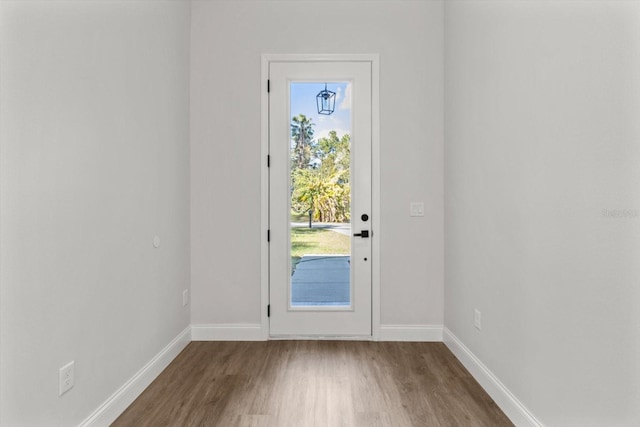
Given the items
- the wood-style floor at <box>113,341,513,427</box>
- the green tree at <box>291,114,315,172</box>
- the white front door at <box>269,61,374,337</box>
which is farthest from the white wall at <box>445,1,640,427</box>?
the green tree at <box>291,114,315,172</box>

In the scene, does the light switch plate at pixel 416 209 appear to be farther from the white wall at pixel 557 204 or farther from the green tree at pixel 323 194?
the white wall at pixel 557 204

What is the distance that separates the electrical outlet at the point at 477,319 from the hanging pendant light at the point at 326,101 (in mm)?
1907

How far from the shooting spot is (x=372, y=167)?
3.33 m

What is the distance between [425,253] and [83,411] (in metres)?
2.54

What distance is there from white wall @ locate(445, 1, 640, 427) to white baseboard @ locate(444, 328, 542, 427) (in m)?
0.05

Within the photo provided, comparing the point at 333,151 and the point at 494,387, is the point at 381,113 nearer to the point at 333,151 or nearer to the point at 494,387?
the point at 333,151

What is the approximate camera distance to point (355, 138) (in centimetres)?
334

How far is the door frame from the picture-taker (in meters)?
3.32

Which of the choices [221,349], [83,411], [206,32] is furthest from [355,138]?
[83,411]

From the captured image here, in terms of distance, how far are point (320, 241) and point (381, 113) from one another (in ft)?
3.88

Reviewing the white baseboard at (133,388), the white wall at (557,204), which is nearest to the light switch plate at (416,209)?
the white wall at (557,204)

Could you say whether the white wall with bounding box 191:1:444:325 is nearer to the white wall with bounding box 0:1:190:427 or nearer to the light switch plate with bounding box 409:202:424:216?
the light switch plate with bounding box 409:202:424:216

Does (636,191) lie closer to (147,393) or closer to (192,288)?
(147,393)

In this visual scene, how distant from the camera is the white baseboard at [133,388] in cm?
197
